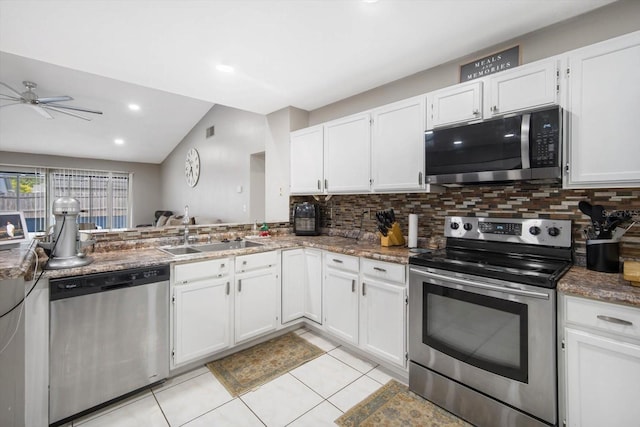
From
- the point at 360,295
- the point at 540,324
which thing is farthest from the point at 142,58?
the point at 540,324

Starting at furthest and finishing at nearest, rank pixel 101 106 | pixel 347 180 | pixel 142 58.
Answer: pixel 101 106
pixel 347 180
pixel 142 58

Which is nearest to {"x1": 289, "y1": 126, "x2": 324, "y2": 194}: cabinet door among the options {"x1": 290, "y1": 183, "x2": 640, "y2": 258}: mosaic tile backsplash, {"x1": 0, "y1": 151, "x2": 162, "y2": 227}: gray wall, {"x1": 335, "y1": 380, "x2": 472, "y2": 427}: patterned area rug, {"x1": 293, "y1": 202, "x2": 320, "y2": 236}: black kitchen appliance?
{"x1": 293, "y1": 202, "x2": 320, "y2": 236}: black kitchen appliance

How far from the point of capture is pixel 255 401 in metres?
1.89

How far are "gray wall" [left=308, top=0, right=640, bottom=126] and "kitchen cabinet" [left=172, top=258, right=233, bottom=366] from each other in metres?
2.28

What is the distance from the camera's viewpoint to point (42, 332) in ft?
5.25

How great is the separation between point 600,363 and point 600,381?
82 millimetres

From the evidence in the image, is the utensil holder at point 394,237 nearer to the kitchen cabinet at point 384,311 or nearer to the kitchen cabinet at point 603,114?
the kitchen cabinet at point 384,311

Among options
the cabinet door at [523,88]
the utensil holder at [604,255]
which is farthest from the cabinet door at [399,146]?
the utensil holder at [604,255]

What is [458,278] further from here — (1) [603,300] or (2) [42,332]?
(2) [42,332]

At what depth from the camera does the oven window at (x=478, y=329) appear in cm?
151

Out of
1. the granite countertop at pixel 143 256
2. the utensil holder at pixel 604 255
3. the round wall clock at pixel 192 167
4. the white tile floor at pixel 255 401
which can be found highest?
the round wall clock at pixel 192 167

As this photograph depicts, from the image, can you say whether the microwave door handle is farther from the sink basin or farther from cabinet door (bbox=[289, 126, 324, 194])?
the sink basin

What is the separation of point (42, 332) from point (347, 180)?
2.43 meters

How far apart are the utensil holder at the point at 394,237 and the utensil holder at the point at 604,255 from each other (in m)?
1.28
